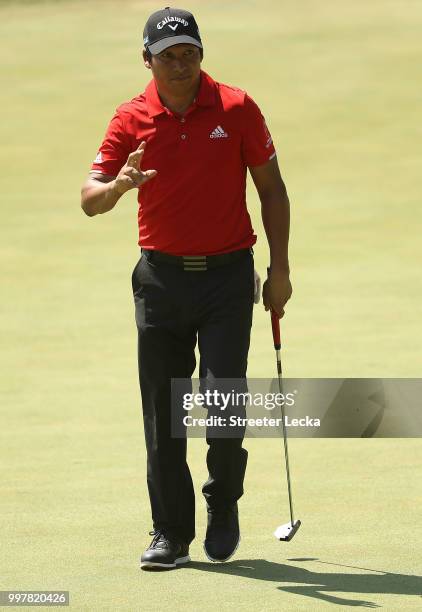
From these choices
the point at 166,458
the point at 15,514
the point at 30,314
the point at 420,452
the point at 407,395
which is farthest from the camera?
the point at 30,314

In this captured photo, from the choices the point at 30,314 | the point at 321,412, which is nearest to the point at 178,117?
the point at 321,412

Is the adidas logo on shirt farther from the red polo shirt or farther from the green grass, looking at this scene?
the green grass

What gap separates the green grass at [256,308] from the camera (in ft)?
20.8

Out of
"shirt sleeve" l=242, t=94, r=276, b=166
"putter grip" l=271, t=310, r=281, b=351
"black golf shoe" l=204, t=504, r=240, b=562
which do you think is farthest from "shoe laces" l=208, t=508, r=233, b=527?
"shirt sleeve" l=242, t=94, r=276, b=166

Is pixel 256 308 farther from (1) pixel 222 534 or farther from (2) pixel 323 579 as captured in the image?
(2) pixel 323 579

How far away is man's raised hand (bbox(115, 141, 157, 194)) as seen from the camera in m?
5.97

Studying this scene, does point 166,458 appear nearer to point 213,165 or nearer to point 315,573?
point 315,573

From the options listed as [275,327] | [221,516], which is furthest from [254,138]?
[221,516]

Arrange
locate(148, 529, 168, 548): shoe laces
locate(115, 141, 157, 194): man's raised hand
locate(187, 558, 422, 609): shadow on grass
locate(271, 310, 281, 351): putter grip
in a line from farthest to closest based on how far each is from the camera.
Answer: locate(271, 310, 281, 351): putter grip → locate(148, 529, 168, 548): shoe laces → locate(115, 141, 157, 194): man's raised hand → locate(187, 558, 422, 609): shadow on grass

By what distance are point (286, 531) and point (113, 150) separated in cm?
169

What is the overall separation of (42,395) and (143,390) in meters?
4.28

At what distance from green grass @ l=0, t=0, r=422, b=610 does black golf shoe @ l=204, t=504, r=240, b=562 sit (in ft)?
0.23

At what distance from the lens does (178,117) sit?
635cm

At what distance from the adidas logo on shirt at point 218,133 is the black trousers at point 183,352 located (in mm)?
521
